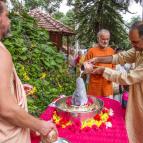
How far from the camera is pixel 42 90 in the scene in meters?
4.27

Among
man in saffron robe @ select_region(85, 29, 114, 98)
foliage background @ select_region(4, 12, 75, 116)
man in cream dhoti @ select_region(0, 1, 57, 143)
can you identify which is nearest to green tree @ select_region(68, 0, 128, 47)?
foliage background @ select_region(4, 12, 75, 116)

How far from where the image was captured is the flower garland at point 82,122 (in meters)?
2.16

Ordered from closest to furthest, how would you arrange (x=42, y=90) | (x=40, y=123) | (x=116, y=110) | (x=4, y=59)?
(x=4, y=59)
(x=40, y=123)
(x=116, y=110)
(x=42, y=90)

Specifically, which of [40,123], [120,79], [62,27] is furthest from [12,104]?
[62,27]

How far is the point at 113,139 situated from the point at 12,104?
1004 millimetres

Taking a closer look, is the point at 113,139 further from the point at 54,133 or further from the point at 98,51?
the point at 98,51

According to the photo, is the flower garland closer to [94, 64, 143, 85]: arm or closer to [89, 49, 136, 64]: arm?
[94, 64, 143, 85]: arm

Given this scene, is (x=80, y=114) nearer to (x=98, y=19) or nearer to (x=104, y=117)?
(x=104, y=117)

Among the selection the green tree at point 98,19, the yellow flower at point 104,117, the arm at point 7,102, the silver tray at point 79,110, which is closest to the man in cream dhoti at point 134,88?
the yellow flower at point 104,117

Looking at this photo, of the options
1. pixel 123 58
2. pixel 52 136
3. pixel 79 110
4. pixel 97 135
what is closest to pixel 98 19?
pixel 123 58

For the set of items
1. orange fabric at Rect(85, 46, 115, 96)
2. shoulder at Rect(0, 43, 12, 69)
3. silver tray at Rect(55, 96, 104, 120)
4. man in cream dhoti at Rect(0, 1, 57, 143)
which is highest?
shoulder at Rect(0, 43, 12, 69)

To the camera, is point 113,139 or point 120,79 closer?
point 113,139

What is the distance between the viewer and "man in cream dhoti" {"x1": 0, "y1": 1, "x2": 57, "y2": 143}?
4.15 ft

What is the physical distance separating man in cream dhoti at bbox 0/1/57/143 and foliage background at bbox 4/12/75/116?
241cm
